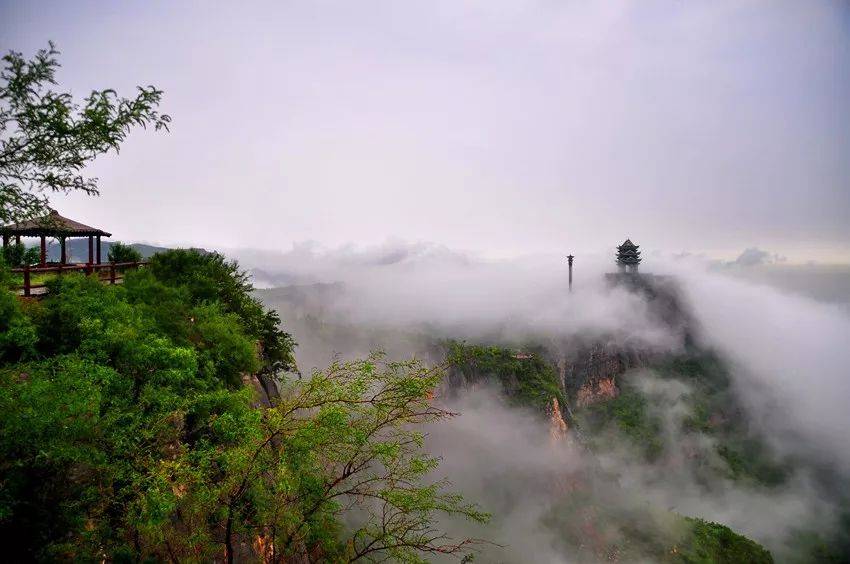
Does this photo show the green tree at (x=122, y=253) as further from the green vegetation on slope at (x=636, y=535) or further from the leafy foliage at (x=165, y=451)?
the green vegetation on slope at (x=636, y=535)

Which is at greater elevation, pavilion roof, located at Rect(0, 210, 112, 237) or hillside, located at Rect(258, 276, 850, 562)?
pavilion roof, located at Rect(0, 210, 112, 237)

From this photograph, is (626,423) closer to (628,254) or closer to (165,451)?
(628,254)

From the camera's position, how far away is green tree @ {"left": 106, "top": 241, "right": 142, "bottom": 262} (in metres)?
23.3

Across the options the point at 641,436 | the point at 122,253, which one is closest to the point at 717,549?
the point at 641,436

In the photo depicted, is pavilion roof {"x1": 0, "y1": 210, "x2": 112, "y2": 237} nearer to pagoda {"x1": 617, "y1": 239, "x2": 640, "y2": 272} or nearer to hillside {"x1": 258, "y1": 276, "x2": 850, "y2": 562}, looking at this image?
hillside {"x1": 258, "y1": 276, "x2": 850, "y2": 562}

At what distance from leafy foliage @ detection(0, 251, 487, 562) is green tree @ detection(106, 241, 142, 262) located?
1273 centimetres

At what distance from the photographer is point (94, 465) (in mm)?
7270

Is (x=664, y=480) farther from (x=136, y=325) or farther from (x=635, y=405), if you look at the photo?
(x=136, y=325)

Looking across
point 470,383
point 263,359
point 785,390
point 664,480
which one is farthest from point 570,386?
point 263,359

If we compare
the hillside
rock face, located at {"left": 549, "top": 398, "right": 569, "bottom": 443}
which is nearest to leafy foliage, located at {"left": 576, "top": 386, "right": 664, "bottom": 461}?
the hillside

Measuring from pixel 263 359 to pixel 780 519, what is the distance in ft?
542

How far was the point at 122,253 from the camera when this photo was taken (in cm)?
2362

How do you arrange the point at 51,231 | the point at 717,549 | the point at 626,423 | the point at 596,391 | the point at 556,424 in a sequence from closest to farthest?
the point at 51,231 < the point at 717,549 < the point at 556,424 < the point at 626,423 < the point at 596,391

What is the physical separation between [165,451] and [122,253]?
19773 mm
